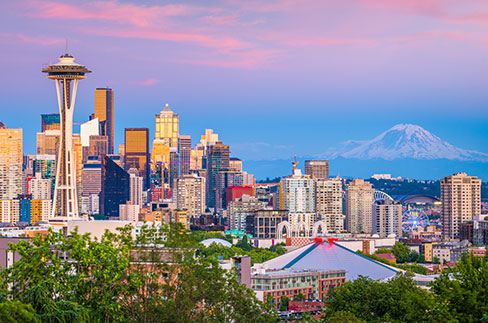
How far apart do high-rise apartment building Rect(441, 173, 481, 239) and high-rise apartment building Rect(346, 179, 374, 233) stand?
19.8 metres

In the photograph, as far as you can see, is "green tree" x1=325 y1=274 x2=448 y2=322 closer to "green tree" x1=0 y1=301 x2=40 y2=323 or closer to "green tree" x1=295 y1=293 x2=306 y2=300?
"green tree" x1=0 y1=301 x2=40 y2=323

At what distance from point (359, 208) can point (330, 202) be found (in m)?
5.35

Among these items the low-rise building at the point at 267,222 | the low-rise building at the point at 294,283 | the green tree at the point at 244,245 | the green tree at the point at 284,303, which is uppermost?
the low-rise building at the point at 267,222

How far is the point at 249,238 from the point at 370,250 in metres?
23.8

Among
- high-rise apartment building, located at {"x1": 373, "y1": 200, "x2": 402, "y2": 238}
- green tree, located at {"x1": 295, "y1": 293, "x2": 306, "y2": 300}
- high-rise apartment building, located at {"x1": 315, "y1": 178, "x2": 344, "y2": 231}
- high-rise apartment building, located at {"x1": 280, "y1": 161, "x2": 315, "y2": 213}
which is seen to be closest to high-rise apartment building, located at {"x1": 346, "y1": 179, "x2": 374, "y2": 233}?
high-rise apartment building, located at {"x1": 315, "y1": 178, "x2": 344, "y2": 231}

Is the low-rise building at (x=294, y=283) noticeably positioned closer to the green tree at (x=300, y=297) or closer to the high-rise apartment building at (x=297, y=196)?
the green tree at (x=300, y=297)

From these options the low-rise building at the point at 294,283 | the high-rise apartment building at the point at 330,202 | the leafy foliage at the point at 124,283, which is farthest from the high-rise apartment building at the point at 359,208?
the leafy foliage at the point at 124,283

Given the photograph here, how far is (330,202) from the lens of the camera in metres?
194

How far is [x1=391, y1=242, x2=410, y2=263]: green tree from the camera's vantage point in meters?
134

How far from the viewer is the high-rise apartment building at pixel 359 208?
628ft

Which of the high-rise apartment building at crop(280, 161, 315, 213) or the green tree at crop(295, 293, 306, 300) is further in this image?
the high-rise apartment building at crop(280, 161, 315, 213)

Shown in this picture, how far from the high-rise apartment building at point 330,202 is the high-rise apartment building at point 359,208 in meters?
2.16

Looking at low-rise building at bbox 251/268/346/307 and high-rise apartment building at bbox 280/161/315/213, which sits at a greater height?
high-rise apartment building at bbox 280/161/315/213

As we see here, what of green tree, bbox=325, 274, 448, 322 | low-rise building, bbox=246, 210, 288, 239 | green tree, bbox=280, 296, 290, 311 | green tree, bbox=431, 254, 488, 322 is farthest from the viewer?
low-rise building, bbox=246, 210, 288, 239
